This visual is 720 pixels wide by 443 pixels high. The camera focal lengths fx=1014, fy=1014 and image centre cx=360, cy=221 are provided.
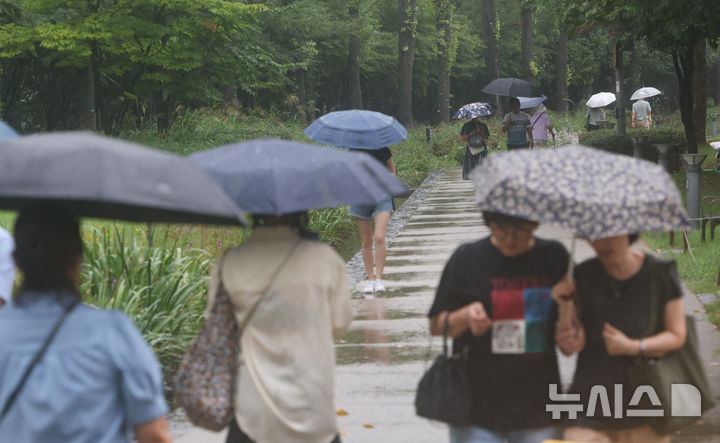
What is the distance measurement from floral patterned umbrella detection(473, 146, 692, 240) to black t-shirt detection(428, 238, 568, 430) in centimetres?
26

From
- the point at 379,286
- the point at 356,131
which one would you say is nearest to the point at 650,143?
the point at 379,286

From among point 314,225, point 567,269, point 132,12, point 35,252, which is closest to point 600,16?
point 314,225

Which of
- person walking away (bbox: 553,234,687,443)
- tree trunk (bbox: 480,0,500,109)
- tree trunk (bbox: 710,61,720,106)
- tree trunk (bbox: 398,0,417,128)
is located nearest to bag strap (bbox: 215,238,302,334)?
person walking away (bbox: 553,234,687,443)

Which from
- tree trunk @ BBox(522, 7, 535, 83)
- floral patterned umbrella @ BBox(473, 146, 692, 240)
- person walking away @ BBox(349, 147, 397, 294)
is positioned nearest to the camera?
floral patterned umbrella @ BBox(473, 146, 692, 240)

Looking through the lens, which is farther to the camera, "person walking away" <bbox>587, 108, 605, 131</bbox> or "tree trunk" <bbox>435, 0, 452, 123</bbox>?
"tree trunk" <bbox>435, 0, 452, 123</bbox>

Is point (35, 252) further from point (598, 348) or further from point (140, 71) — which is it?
point (140, 71)

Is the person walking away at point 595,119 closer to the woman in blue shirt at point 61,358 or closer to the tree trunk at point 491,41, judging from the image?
the tree trunk at point 491,41

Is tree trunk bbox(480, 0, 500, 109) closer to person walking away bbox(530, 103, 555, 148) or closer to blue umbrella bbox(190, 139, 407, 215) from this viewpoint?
person walking away bbox(530, 103, 555, 148)

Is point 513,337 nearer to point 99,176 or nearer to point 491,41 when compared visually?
point 99,176

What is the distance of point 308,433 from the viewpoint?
375 cm

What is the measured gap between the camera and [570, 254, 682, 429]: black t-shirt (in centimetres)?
362

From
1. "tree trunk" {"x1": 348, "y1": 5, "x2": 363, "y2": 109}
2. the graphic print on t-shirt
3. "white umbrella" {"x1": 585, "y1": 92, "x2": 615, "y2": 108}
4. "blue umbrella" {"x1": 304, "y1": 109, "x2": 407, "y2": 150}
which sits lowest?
the graphic print on t-shirt

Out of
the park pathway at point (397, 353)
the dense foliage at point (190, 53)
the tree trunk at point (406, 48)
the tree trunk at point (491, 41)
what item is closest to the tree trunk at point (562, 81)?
the dense foliage at point (190, 53)

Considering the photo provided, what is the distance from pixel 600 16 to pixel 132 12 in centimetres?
1142
